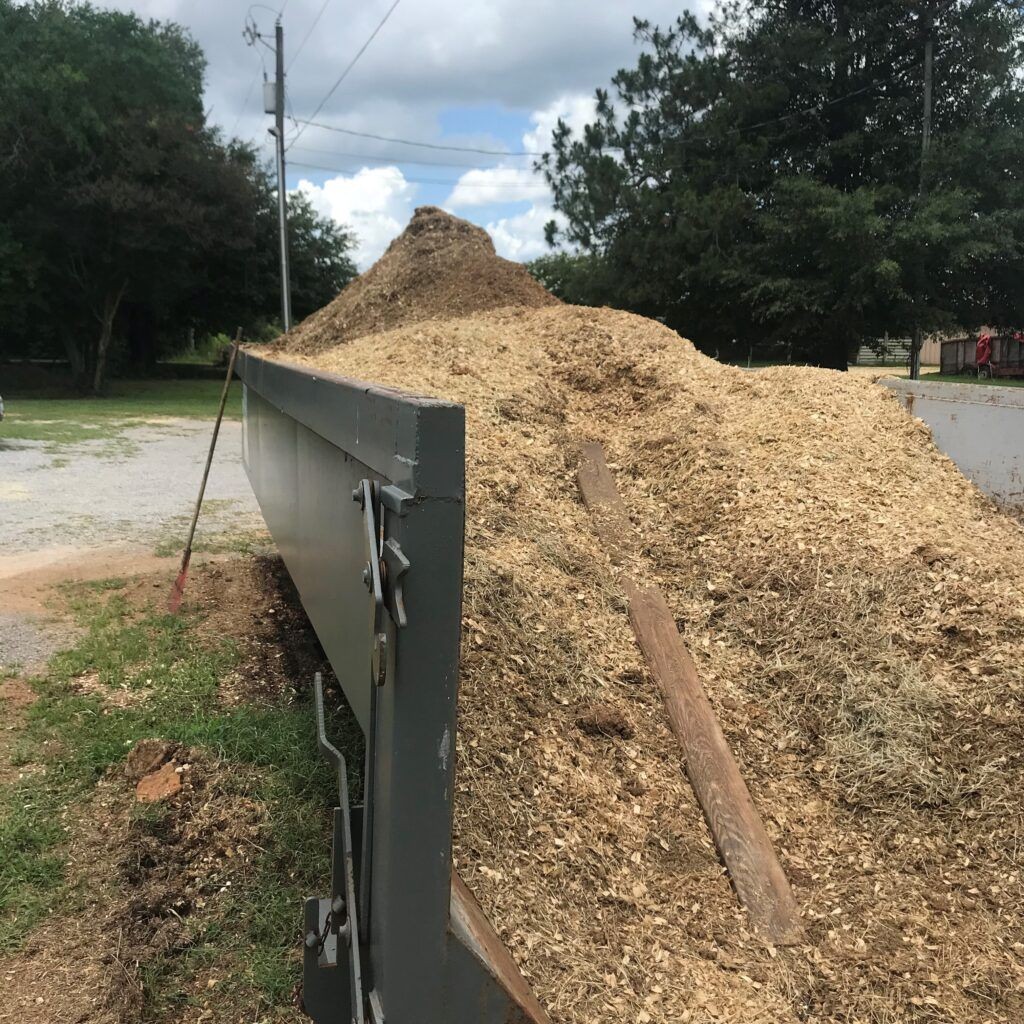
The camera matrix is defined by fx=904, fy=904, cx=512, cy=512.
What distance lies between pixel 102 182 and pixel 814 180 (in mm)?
16603

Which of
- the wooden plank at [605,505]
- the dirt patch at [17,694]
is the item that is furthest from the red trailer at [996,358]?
the dirt patch at [17,694]

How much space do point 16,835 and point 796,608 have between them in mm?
2719

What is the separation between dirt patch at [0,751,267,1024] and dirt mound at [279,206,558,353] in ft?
14.4

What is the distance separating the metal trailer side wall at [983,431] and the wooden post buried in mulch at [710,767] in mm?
1623

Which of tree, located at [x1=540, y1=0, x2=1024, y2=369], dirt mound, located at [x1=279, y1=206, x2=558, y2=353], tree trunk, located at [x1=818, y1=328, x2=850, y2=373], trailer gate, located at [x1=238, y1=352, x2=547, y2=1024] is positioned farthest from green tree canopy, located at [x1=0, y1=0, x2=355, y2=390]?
trailer gate, located at [x1=238, y1=352, x2=547, y2=1024]

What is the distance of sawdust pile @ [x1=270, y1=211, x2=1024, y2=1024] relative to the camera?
2.10 m

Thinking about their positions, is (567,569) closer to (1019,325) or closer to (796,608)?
(796,608)

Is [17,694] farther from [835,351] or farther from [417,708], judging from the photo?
[835,351]

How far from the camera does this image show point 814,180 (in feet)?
52.5

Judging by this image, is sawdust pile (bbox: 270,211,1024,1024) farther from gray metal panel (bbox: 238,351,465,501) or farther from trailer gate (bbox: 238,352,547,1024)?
gray metal panel (bbox: 238,351,465,501)

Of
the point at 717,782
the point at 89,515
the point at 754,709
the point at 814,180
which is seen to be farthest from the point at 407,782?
the point at 814,180

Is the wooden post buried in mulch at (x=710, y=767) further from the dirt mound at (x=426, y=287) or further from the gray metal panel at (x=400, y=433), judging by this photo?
the dirt mound at (x=426, y=287)

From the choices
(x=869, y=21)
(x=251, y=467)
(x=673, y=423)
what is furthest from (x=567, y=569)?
(x=869, y=21)

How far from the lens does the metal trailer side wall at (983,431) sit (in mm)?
3793
